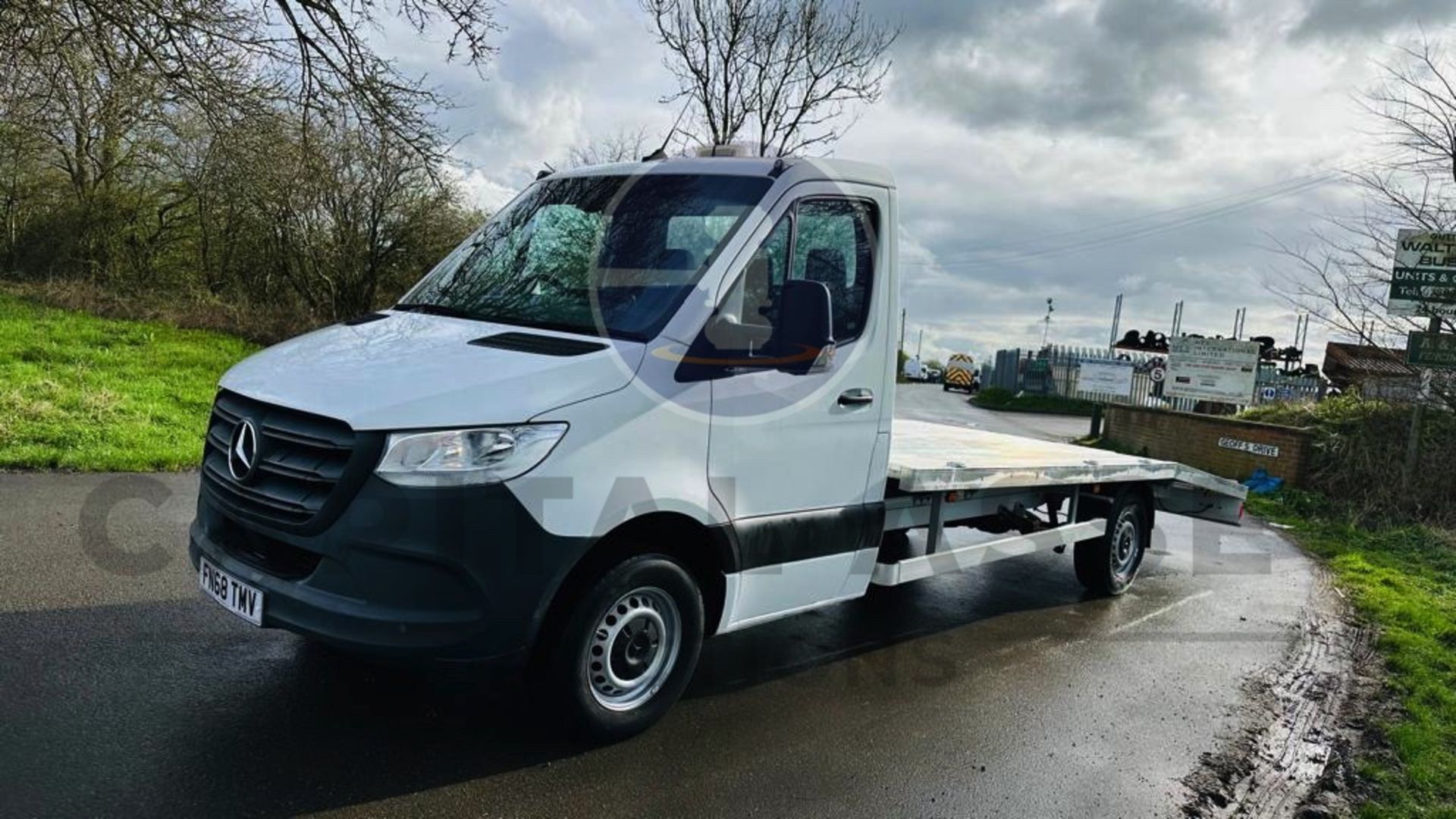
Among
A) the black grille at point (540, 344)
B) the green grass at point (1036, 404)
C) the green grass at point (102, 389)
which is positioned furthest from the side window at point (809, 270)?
the green grass at point (1036, 404)

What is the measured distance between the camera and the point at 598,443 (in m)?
3.47

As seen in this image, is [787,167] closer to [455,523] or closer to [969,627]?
[455,523]

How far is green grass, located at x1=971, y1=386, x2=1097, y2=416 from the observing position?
31.8 meters

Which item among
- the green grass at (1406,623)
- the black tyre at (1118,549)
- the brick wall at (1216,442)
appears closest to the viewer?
the green grass at (1406,623)

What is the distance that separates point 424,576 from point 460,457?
43cm

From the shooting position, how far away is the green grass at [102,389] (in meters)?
8.60

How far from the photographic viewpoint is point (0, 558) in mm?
5555

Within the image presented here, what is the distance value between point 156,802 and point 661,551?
1.96 meters

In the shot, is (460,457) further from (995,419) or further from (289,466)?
(995,419)

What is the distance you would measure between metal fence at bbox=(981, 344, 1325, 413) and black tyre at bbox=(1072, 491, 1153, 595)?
12959 millimetres

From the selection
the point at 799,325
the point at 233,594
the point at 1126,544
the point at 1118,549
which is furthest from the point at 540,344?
the point at 1126,544

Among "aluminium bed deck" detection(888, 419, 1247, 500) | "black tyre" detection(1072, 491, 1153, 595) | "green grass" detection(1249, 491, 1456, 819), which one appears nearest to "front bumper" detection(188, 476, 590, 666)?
"aluminium bed deck" detection(888, 419, 1247, 500)

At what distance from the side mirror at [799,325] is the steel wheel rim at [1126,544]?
164 inches

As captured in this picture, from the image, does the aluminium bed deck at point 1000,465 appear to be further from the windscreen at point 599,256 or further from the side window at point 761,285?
the windscreen at point 599,256
